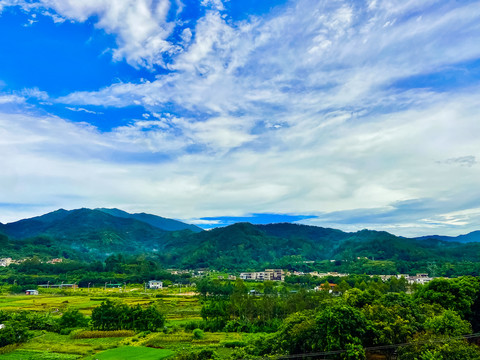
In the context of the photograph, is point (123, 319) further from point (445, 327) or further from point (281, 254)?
point (281, 254)

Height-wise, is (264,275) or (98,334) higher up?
(264,275)

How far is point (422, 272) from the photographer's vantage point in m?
99.6

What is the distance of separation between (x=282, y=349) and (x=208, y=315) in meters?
21.1

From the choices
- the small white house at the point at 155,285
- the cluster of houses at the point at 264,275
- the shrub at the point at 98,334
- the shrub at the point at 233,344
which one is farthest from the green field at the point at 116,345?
the cluster of houses at the point at 264,275

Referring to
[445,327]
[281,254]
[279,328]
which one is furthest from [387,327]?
[281,254]

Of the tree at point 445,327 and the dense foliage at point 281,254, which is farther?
the dense foliage at point 281,254

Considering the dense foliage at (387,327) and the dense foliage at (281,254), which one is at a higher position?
the dense foliage at (281,254)

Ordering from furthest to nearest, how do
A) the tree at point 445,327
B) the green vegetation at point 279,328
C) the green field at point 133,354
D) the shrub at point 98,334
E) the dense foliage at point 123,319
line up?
the dense foliage at point 123,319
the shrub at point 98,334
the green field at point 133,354
the tree at point 445,327
the green vegetation at point 279,328

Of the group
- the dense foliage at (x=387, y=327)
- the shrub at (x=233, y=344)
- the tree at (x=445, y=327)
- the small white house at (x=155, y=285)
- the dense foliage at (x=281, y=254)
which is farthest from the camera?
the dense foliage at (x=281, y=254)

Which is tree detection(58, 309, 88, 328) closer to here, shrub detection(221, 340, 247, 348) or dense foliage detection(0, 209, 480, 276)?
shrub detection(221, 340, 247, 348)

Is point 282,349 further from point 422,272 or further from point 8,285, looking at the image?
point 422,272

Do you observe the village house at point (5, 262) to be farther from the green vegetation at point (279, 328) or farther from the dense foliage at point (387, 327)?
the dense foliage at point (387, 327)

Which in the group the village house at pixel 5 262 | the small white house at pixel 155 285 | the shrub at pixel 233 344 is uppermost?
the village house at pixel 5 262

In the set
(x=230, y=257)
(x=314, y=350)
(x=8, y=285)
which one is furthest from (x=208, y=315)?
(x=230, y=257)
